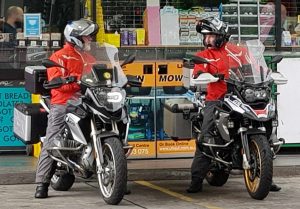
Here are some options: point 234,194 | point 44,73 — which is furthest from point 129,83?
point 234,194

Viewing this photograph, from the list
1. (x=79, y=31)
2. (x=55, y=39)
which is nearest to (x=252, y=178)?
(x=79, y=31)

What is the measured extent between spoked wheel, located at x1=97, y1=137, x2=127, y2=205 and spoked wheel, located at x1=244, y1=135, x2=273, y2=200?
138 cm

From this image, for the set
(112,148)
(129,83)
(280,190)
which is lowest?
(280,190)

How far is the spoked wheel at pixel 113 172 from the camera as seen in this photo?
7.16 m

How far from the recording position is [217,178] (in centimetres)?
876

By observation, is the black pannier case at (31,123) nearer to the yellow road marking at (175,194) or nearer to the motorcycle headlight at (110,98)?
the motorcycle headlight at (110,98)

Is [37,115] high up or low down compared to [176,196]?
up

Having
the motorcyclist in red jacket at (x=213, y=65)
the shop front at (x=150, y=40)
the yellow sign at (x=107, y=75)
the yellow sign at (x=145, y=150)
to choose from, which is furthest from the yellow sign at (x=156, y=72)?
the yellow sign at (x=107, y=75)

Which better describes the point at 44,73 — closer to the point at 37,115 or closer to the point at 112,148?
the point at 37,115

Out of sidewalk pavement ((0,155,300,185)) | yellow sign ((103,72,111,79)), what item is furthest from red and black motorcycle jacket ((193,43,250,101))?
sidewalk pavement ((0,155,300,185))

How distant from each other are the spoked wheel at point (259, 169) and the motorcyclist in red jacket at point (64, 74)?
1.94m

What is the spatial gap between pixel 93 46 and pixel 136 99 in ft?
7.49

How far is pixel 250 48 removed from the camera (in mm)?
8266

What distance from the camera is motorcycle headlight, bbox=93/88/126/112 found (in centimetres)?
736
